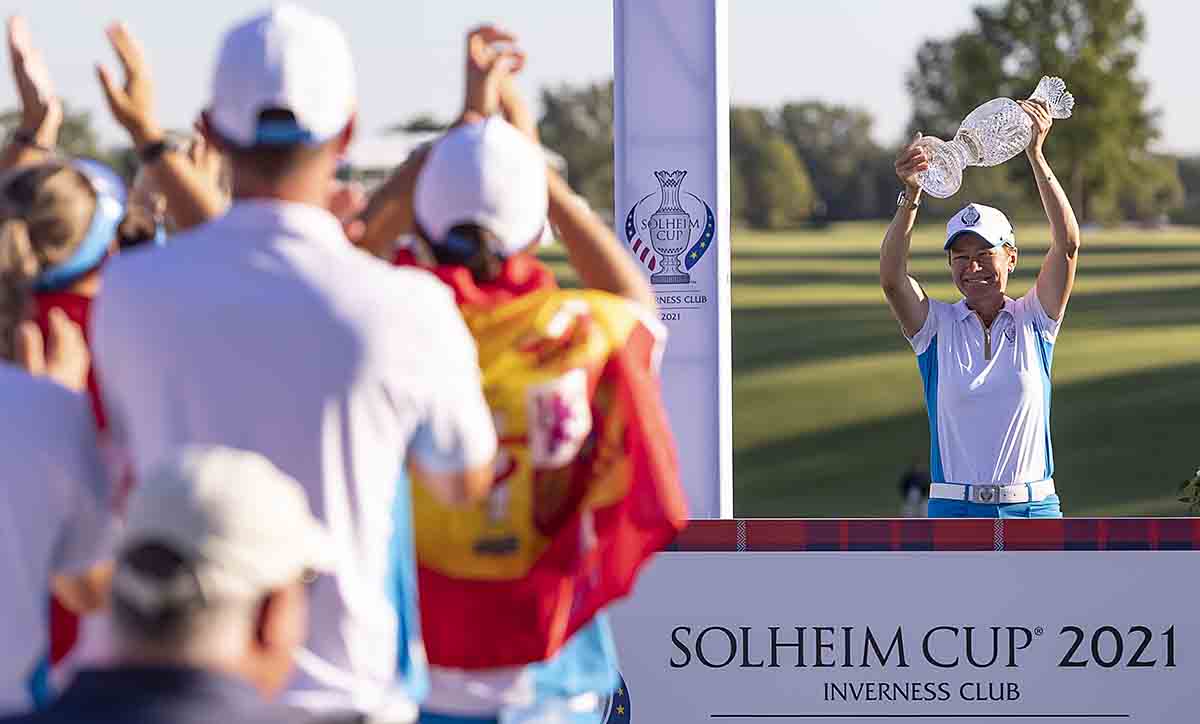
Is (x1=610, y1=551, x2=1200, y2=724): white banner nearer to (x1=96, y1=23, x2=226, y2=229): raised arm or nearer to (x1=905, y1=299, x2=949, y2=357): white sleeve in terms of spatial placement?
Answer: (x1=905, y1=299, x2=949, y2=357): white sleeve

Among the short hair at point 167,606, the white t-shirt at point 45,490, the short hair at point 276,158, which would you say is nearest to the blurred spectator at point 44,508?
the white t-shirt at point 45,490

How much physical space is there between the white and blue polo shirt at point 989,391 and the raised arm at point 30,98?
331 centimetres

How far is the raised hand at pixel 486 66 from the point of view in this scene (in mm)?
4172

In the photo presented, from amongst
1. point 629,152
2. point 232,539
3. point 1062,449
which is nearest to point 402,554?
point 232,539

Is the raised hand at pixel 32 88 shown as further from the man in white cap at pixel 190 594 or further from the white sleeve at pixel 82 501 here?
the man in white cap at pixel 190 594

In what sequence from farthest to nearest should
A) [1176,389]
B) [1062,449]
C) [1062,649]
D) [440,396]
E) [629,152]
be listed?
[1176,389] → [1062,449] → [629,152] → [1062,649] → [440,396]

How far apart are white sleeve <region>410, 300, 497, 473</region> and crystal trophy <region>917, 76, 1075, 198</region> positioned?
418 cm

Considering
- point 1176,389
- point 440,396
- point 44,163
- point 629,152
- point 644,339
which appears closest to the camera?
point 440,396

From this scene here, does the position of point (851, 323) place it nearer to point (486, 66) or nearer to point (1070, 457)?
point (1070, 457)

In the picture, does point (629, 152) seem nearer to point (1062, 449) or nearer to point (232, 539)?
point (232, 539)

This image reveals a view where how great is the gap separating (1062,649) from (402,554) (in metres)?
4.08

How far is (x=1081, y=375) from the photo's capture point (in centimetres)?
4575

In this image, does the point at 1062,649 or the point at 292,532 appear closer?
the point at 292,532

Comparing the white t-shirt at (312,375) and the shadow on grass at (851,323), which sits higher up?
the white t-shirt at (312,375)
